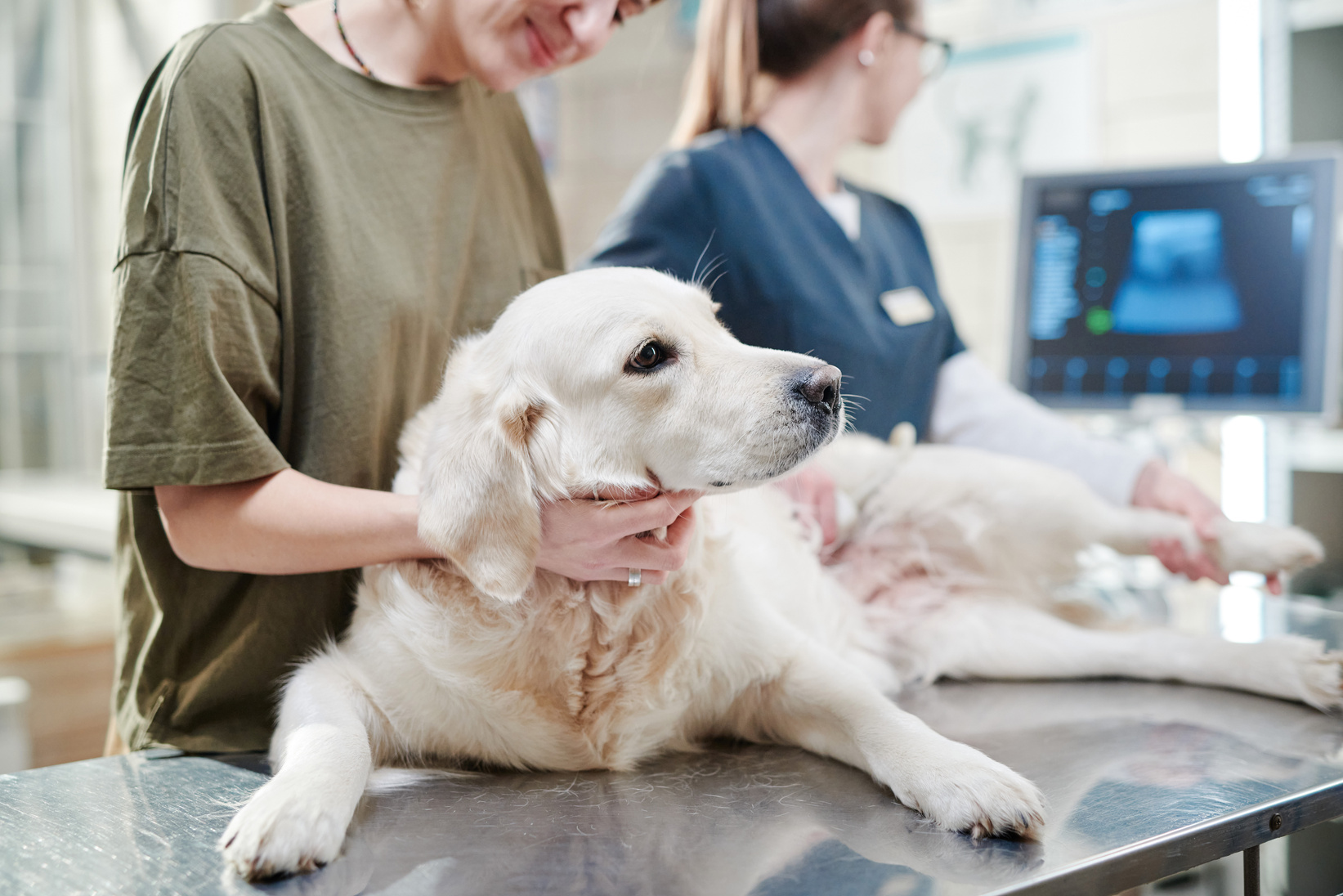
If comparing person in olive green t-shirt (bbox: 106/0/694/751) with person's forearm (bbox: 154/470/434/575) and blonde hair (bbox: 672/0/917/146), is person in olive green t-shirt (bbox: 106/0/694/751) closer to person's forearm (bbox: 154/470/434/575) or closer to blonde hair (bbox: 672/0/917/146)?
person's forearm (bbox: 154/470/434/575)

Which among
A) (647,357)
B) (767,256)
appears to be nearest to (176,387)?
(647,357)

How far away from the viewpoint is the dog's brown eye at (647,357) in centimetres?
85

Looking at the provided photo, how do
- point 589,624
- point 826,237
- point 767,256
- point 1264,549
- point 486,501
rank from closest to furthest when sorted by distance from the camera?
point 486,501, point 589,624, point 1264,549, point 767,256, point 826,237

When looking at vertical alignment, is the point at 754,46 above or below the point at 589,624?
above

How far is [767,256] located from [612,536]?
706 millimetres

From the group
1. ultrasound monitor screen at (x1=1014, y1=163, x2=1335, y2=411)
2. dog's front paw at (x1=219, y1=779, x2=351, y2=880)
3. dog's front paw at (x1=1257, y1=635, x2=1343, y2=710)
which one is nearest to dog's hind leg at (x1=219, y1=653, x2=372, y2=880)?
dog's front paw at (x1=219, y1=779, x2=351, y2=880)

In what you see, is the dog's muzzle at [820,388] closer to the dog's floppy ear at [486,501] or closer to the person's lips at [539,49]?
the dog's floppy ear at [486,501]

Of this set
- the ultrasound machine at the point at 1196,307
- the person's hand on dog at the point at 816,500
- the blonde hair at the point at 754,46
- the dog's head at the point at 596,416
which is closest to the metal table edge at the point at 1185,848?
the dog's head at the point at 596,416

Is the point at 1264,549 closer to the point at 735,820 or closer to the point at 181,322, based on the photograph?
the point at 735,820

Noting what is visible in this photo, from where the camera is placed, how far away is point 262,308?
94 centimetres

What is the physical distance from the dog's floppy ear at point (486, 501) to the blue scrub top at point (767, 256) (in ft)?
1.82

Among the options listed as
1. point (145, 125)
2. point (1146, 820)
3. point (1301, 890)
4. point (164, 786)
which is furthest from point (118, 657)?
point (1301, 890)

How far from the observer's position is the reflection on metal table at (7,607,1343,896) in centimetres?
68

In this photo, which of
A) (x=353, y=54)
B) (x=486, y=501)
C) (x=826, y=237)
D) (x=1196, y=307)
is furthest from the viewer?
(x=1196, y=307)
